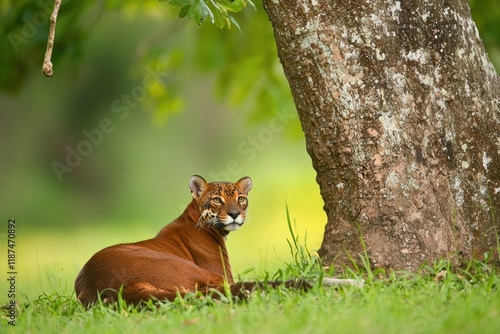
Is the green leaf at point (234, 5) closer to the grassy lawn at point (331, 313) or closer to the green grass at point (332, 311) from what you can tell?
the green grass at point (332, 311)

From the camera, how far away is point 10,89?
10.3 meters

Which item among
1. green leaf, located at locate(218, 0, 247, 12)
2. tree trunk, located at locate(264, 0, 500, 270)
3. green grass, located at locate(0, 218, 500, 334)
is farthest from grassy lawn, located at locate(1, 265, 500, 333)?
green leaf, located at locate(218, 0, 247, 12)

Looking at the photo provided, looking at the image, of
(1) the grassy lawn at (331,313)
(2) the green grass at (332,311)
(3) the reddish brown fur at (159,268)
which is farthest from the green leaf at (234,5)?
(1) the grassy lawn at (331,313)

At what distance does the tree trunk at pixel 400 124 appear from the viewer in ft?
19.5

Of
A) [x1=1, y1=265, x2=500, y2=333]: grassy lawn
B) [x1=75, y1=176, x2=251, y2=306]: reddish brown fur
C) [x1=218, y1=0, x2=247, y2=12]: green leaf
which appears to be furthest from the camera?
[x1=218, y1=0, x2=247, y2=12]: green leaf

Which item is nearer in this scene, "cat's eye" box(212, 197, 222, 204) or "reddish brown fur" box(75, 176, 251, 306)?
"reddish brown fur" box(75, 176, 251, 306)

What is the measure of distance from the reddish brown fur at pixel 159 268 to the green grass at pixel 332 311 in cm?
15

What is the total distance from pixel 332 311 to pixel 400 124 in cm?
164

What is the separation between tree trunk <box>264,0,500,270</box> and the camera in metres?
5.95

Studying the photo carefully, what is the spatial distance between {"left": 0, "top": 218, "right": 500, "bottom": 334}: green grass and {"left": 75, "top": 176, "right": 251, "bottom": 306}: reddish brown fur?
0.50 ft

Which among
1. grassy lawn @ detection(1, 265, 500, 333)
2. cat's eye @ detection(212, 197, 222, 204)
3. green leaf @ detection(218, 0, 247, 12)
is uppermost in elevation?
green leaf @ detection(218, 0, 247, 12)

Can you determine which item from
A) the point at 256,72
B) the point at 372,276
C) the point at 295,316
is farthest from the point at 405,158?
the point at 256,72

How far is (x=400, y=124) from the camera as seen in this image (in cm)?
596

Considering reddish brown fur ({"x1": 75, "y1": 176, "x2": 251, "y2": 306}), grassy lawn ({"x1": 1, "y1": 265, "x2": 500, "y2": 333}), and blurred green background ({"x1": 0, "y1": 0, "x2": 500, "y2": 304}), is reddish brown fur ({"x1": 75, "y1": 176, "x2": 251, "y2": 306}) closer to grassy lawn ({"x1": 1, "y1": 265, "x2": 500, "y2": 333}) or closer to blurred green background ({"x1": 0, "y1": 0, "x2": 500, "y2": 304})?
grassy lawn ({"x1": 1, "y1": 265, "x2": 500, "y2": 333})
